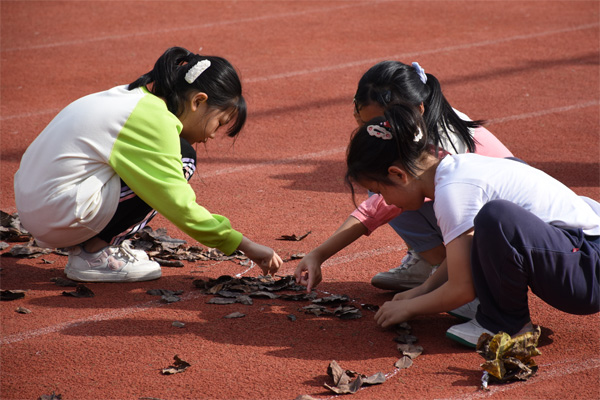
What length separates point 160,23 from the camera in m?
11.5

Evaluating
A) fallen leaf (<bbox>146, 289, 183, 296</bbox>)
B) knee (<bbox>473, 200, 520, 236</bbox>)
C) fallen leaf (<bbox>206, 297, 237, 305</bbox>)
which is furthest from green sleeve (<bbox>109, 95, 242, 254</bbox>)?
knee (<bbox>473, 200, 520, 236</bbox>)

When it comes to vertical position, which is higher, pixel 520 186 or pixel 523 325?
pixel 520 186

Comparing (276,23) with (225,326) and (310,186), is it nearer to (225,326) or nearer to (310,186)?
(310,186)

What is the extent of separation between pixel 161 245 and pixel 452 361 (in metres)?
2.14

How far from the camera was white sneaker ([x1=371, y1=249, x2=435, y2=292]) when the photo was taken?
12.6 ft

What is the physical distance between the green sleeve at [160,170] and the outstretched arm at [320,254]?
36 cm

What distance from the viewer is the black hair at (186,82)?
12.2 ft

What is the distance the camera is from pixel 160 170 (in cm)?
359

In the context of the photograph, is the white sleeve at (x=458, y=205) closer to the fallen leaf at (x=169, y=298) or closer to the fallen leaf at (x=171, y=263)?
the fallen leaf at (x=169, y=298)

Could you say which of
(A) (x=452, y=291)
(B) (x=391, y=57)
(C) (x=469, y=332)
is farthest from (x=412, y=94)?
(B) (x=391, y=57)

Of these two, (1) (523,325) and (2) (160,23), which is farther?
(2) (160,23)

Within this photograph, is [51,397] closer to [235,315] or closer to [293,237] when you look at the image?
[235,315]

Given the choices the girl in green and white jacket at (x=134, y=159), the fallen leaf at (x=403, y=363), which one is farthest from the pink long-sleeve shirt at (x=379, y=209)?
the fallen leaf at (x=403, y=363)

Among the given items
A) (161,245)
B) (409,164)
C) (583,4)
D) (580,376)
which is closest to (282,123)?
(161,245)
